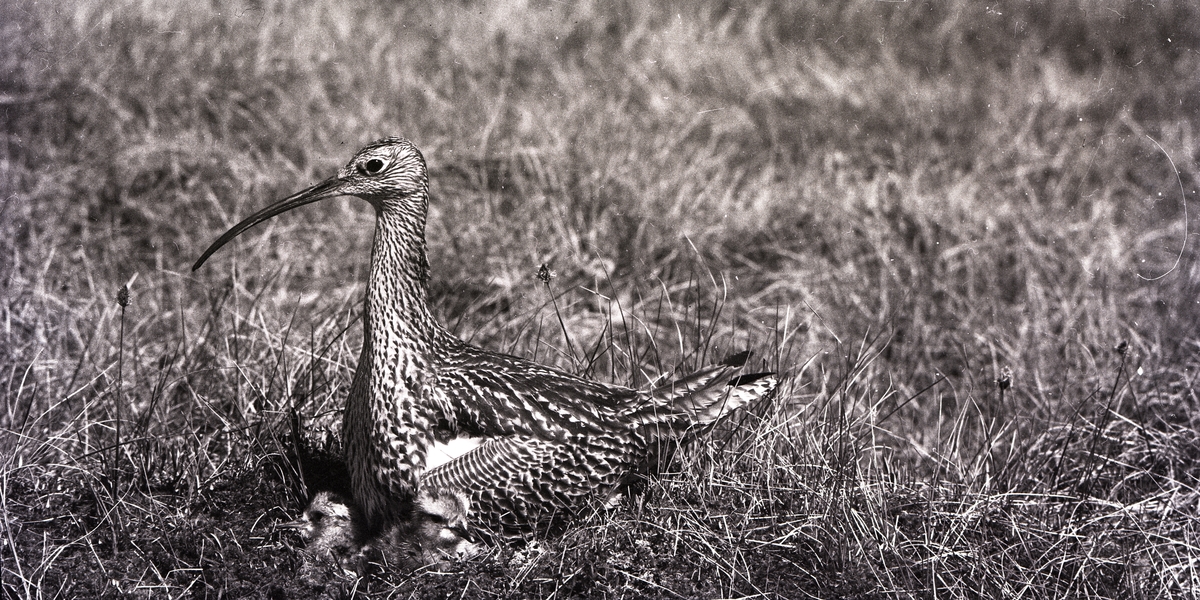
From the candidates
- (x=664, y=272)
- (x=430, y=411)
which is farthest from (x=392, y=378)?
(x=664, y=272)

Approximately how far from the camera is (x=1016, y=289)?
651cm

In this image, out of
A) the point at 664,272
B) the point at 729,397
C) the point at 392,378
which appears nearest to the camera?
the point at 392,378

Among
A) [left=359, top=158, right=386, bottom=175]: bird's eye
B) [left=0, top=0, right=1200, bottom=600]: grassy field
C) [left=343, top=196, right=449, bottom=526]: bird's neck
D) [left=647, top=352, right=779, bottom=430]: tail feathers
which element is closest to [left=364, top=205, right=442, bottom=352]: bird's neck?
[left=343, top=196, right=449, bottom=526]: bird's neck

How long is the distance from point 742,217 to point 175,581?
160 inches

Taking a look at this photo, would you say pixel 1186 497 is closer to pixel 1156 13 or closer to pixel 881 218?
pixel 881 218

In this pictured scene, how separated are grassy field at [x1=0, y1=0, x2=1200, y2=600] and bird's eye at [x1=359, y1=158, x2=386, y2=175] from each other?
87 centimetres

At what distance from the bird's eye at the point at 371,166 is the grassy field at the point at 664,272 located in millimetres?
870

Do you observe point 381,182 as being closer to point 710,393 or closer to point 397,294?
point 397,294

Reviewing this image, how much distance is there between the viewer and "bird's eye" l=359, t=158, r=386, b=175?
13.0 ft

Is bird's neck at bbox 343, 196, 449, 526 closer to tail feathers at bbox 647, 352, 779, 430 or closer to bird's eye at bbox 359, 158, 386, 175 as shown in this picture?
bird's eye at bbox 359, 158, 386, 175

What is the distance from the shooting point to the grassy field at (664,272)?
3.97 m

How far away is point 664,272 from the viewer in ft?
20.9

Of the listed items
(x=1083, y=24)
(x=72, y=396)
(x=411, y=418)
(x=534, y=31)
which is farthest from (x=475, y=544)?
(x=1083, y=24)

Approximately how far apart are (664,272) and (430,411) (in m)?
2.68
